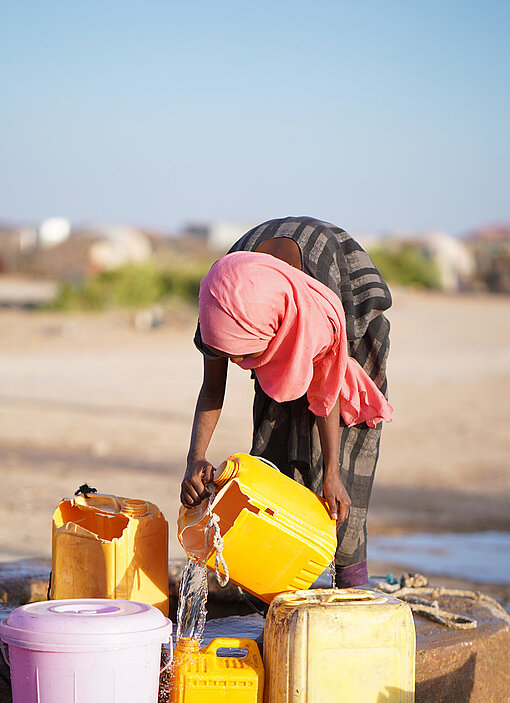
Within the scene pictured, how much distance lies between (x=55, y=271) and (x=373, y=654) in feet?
75.4

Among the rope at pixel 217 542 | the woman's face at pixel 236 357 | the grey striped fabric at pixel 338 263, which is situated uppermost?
the grey striped fabric at pixel 338 263

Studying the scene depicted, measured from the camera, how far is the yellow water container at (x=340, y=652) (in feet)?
7.86

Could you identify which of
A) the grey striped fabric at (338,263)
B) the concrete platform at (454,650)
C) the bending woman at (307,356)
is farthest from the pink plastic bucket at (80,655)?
the grey striped fabric at (338,263)

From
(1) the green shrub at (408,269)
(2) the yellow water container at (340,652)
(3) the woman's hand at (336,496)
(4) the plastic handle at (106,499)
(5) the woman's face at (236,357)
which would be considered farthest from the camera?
(1) the green shrub at (408,269)

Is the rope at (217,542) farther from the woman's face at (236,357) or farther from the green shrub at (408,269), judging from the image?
the green shrub at (408,269)

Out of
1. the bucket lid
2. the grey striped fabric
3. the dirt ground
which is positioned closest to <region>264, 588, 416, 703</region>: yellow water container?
the bucket lid

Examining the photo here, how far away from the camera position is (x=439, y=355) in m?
14.3

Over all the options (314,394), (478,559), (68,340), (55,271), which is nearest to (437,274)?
(55,271)

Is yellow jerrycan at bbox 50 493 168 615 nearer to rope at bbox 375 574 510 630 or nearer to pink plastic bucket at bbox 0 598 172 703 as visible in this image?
pink plastic bucket at bbox 0 598 172 703

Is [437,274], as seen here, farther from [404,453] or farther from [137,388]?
[404,453]

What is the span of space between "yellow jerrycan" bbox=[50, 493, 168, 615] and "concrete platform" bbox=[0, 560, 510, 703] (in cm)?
28

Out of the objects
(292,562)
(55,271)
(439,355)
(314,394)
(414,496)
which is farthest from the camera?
(55,271)

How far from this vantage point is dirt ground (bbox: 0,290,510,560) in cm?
655

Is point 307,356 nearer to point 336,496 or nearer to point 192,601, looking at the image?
point 336,496
